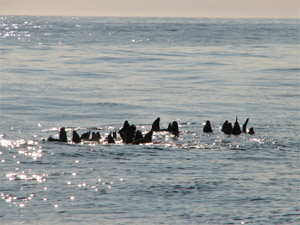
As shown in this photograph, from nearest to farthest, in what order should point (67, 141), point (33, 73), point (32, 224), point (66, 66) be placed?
point (32, 224)
point (67, 141)
point (33, 73)
point (66, 66)

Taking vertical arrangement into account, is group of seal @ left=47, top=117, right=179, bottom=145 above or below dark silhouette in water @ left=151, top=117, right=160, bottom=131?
below

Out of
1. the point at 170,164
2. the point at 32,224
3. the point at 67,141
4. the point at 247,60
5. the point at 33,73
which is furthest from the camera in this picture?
the point at 247,60

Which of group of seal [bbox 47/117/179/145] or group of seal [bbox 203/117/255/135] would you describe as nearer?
group of seal [bbox 47/117/179/145]

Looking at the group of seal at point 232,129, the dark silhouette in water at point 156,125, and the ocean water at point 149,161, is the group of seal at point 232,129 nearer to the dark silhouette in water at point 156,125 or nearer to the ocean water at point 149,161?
the ocean water at point 149,161

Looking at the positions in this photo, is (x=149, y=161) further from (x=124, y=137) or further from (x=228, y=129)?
(x=228, y=129)

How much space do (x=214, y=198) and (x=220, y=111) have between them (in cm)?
1470

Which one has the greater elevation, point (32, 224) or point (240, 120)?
point (240, 120)

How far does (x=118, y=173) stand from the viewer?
15.3m

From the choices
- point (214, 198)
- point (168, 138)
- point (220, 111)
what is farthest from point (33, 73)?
point (214, 198)

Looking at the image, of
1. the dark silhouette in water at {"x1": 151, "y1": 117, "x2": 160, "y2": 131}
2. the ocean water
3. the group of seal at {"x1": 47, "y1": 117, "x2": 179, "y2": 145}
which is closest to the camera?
the ocean water

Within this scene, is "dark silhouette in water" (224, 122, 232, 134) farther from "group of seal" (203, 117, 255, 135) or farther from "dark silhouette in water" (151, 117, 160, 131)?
"dark silhouette in water" (151, 117, 160, 131)

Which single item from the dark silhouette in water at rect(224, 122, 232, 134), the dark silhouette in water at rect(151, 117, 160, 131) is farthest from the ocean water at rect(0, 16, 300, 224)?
the dark silhouette in water at rect(224, 122, 232, 134)

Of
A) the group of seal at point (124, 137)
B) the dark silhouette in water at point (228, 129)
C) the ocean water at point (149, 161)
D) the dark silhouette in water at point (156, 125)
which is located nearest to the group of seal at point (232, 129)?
the dark silhouette in water at point (228, 129)

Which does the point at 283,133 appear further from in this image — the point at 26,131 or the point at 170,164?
the point at 26,131
